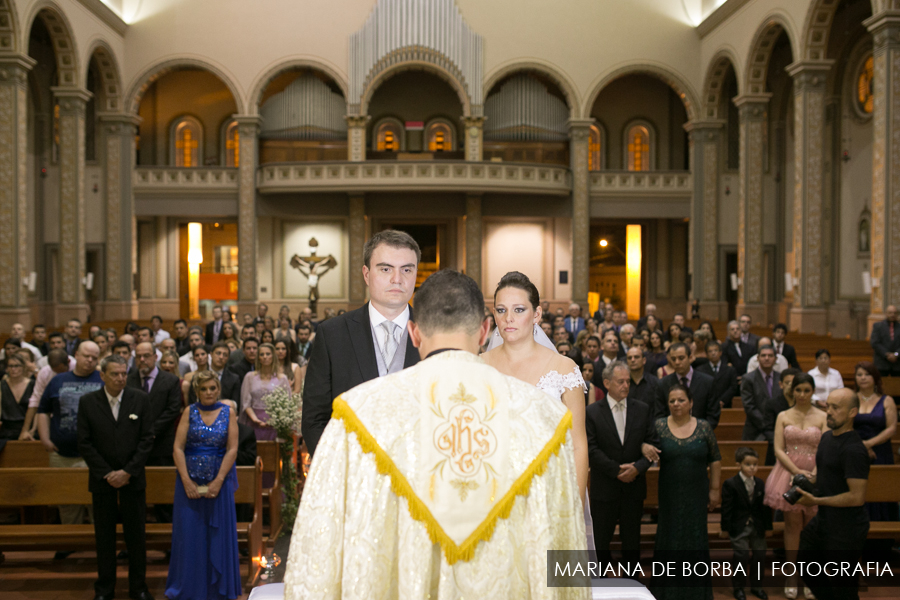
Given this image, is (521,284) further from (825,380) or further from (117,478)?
(825,380)

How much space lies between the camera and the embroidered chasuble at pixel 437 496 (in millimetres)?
1991

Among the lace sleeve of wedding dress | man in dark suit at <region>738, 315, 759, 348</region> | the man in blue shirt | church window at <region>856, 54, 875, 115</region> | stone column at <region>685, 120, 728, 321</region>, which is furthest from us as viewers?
stone column at <region>685, 120, 728, 321</region>

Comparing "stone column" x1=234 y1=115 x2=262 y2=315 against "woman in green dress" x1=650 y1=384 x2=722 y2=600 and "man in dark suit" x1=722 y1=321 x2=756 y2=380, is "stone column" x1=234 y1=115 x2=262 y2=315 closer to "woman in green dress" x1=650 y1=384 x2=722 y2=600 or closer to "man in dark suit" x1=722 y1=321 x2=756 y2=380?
"man in dark suit" x1=722 y1=321 x2=756 y2=380

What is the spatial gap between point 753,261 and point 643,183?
13.6ft

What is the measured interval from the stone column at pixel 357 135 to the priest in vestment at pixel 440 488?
1994cm

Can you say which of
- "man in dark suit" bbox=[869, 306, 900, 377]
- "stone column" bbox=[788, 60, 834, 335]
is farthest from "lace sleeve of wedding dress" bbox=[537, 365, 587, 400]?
"stone column" bbox=[788, 60, 834, 335]

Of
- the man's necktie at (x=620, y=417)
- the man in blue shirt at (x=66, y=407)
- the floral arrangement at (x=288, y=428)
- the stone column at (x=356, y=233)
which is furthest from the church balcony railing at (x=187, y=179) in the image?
the man's necktie at (x=620, y=417)

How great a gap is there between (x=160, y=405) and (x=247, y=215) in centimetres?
1645

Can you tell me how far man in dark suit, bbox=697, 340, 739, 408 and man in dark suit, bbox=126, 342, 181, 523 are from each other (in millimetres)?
5249

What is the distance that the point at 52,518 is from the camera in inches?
266

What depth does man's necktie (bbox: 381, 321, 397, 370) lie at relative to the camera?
2914mm

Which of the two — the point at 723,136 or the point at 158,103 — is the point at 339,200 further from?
the point at 723,136

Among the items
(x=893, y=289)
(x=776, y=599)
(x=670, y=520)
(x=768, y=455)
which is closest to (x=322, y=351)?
(x=670, y=520)

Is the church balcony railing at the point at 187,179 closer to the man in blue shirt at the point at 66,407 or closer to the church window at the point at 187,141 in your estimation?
the church window at the point at 187,141
